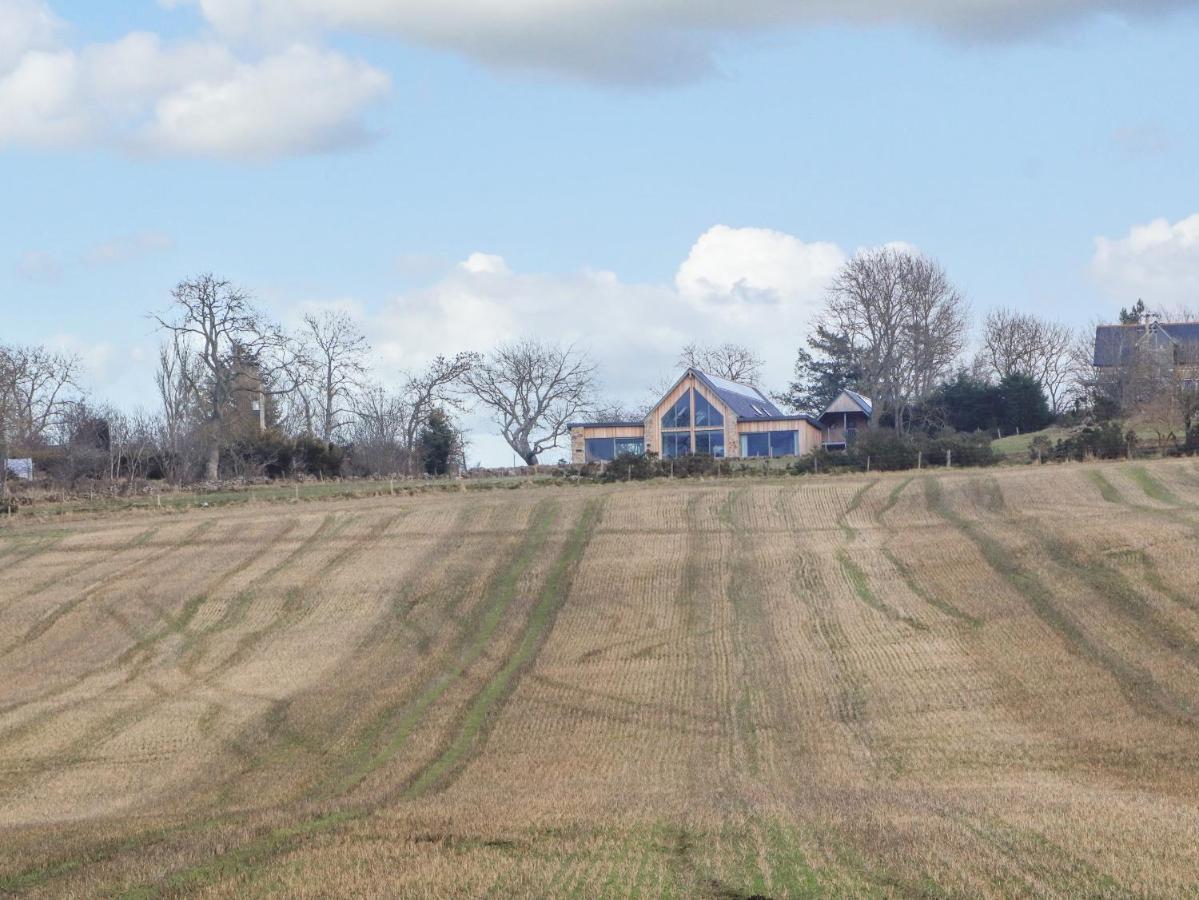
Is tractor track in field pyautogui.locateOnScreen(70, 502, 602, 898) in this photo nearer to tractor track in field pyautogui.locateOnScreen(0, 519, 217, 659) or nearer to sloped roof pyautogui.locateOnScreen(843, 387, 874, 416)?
tractor track in field pyautogui.locateOnScreen(0, 519, 217, 659)

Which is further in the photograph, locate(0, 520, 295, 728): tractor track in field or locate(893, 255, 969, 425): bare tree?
locate(893, 255, 969, 425): bare tree

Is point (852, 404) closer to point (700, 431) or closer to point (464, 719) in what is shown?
point (700, 431)

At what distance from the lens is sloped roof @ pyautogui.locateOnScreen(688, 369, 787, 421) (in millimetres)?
78062

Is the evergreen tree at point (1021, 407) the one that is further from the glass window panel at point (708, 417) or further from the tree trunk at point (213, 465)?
the tree trunk at point (213, 465)

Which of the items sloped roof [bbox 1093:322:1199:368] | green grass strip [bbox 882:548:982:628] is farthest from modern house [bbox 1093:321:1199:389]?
green grass strip [bbox 882:548:982:628]

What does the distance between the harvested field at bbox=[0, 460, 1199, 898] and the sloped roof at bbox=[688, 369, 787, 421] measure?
87.6 ft

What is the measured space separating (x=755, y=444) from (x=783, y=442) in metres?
1.58

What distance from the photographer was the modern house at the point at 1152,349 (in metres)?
73.4

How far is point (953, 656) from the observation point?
28.6 m

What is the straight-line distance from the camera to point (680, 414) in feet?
258

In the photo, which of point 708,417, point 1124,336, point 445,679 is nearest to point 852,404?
point 708,417

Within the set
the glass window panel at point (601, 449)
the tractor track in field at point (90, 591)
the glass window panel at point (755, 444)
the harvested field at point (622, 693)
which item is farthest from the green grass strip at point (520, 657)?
the glass window panel at point (601, 449)

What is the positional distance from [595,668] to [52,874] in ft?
56.4

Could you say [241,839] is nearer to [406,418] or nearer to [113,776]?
[113,776]
